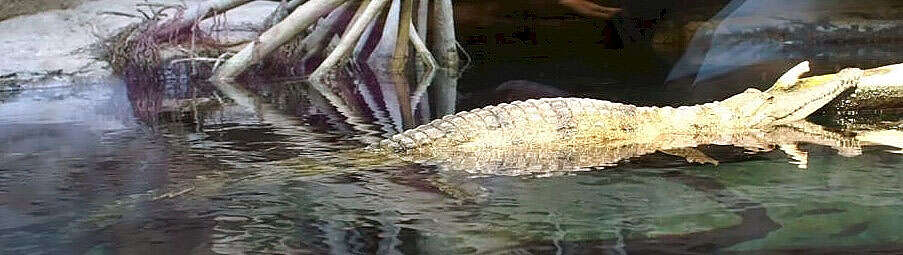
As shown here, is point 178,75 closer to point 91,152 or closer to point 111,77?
point 111,77

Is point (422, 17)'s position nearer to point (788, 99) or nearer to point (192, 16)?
point (192, 16)

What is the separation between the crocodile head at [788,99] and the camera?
2.83 m

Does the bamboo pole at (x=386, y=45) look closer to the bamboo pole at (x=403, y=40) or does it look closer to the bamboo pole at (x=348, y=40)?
the bamboo pole at (x=403, y=40)

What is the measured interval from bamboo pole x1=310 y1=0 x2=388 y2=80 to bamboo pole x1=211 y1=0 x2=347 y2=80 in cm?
17

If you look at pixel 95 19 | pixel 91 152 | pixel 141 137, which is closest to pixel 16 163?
pixel 91 152

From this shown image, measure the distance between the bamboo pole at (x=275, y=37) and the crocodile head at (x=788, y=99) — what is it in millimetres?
3031

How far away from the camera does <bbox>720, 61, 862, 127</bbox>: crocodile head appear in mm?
2826

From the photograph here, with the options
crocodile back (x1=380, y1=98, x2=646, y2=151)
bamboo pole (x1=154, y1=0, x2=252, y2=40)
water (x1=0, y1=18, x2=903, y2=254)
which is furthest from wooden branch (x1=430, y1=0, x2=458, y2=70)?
crocodile back (x1=380, y1=98, x2=646, y2=151)

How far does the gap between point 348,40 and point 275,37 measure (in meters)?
0.38

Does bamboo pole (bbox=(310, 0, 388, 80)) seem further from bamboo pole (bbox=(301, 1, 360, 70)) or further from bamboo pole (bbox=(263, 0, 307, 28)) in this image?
bamboo pole (bbox=(263, 0, 307, 28))

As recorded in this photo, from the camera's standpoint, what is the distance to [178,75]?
5492 mm

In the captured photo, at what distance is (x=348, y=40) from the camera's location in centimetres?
545

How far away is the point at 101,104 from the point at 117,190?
2040 millimetres

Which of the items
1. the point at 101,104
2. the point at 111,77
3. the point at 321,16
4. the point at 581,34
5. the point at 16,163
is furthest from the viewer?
the point at 581,34
